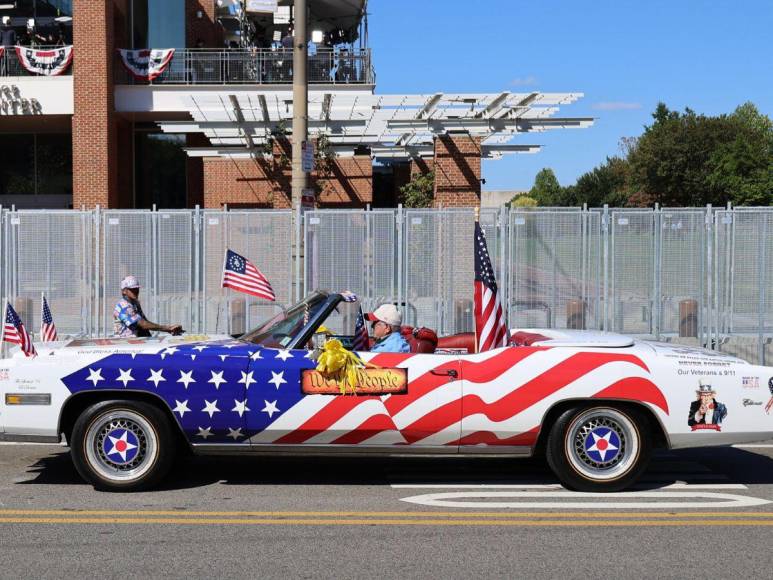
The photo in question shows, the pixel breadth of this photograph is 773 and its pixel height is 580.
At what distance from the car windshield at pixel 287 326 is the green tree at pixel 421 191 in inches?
737

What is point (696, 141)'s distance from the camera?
58750 mm

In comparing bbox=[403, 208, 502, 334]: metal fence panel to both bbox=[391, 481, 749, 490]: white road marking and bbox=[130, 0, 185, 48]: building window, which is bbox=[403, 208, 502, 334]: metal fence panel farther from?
bbox=[130, 0, 185, 48]: building window

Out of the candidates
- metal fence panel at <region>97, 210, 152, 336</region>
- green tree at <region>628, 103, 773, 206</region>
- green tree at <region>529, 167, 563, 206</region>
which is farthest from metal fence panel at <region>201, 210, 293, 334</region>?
green tree at <region>529, 167, 563, 206</region>

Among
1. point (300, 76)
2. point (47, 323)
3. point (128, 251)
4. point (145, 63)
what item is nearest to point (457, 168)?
point (128, 251)

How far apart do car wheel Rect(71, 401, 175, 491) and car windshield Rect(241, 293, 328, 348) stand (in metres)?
0.94

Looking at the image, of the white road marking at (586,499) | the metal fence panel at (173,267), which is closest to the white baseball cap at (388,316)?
the white road marking at (586,499)

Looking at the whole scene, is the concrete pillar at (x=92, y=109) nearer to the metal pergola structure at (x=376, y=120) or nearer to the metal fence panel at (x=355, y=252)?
the metal pergola structure at (x=376, y=120)

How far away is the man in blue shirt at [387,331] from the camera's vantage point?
7461 millimetres

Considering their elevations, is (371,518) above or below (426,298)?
below

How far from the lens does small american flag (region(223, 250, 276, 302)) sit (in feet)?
34.2

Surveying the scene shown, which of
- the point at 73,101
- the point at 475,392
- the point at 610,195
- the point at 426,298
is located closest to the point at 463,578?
the point at 475,392

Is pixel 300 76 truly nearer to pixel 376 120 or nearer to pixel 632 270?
pixel 632 270

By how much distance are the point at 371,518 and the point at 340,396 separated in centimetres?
94

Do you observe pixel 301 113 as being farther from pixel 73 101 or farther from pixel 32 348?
pixel 73 101
